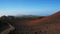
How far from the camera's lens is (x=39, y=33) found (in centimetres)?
1528

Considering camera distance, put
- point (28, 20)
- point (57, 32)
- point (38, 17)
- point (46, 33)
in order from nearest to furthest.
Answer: point (46, 33), point (57, 32), point (28, 20), point (38, 17)

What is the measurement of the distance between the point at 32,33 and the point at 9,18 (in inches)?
513

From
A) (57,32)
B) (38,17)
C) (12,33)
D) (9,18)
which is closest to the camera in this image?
(12,33)

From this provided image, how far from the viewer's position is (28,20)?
29.6m

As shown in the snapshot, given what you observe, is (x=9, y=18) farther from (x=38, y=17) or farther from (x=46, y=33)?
(x=46, y=33)

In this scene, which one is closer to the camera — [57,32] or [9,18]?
[57,32]

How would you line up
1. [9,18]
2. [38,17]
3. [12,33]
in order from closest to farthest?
[12,33] < [9,18] < [38,17]

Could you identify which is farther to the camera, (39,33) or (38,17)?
(38,17)

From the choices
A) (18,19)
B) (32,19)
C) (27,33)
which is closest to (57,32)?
(27,33)

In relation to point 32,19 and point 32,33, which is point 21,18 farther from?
point 32,33

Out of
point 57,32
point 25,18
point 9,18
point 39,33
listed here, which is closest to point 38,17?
point 25,18

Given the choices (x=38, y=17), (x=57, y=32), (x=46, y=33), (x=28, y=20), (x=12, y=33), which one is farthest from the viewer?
(x=38, y=17)

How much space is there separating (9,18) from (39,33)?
13.0 m

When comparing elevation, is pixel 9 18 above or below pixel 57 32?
above
